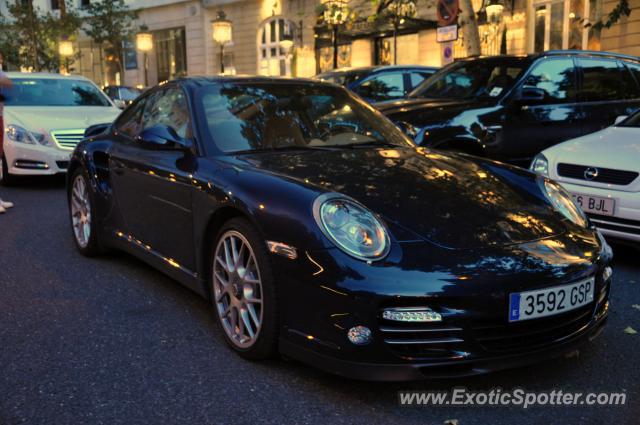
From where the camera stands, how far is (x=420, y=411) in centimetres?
267

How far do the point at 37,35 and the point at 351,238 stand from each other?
3208 centimetres

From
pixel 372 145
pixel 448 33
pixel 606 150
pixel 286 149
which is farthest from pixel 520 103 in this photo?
pixel 448 33

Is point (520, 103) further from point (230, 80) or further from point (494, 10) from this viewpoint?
point (494, 10)

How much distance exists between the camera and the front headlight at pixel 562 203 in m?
3.32

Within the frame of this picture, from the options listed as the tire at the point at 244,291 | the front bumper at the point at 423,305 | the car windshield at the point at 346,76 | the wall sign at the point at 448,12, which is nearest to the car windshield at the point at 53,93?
the car windshield at the point at 346,76

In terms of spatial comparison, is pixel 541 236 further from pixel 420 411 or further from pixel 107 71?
pixel 107 71

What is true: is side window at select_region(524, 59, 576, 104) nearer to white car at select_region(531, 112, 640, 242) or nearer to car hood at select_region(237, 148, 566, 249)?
white car at select_region(531, 112, 640, 242)

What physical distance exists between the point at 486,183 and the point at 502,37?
1750cm

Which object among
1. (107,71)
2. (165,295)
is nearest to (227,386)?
(165,295)

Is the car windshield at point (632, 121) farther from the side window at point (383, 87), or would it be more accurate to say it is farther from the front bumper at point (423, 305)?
the side window at point (383, 87)

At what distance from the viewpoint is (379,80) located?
32.5ft

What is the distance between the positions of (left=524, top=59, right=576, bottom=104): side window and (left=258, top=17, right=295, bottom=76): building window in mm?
21365

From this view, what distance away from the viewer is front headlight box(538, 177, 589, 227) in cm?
332

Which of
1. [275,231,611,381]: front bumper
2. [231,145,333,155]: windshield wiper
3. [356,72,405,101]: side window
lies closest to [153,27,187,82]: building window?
[356,72,405,101]: side window
